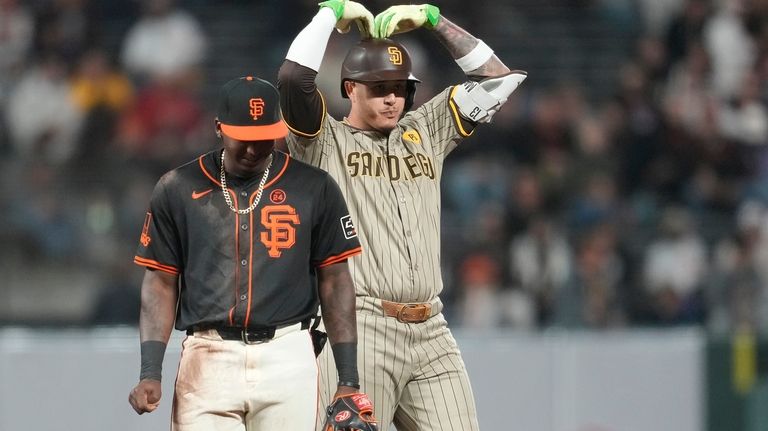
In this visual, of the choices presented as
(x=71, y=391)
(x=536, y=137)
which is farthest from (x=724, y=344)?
(x=71, y=391)

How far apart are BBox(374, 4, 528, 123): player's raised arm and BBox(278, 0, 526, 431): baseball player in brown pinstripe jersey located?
1.0 inches

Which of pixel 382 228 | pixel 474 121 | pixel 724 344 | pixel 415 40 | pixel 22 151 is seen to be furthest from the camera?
pixel 415 40

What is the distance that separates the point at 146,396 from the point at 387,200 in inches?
51.3

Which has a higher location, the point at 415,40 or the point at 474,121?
the point at 415,40

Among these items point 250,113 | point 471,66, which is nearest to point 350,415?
point 250,113

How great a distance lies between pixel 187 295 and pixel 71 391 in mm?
4424

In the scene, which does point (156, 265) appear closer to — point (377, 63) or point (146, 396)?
point (146, 396)

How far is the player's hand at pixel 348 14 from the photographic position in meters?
5.57

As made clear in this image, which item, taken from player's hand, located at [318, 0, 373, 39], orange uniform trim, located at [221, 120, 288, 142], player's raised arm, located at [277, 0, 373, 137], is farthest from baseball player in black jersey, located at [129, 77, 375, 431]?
player's hand, located at [318, 0, 373, 39]

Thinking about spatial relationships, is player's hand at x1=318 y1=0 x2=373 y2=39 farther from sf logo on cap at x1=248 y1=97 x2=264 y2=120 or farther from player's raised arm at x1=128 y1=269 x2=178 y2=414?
player's raised arm at x1=128 y1=269 x2=178 y2=414

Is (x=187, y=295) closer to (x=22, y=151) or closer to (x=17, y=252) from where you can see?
(x=17, y=252)

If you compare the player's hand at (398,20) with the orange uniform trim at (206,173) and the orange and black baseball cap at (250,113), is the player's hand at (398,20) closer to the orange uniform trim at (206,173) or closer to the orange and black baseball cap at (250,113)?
the orange and black baseball cap at (250,113)

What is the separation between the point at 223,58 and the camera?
13.5 m

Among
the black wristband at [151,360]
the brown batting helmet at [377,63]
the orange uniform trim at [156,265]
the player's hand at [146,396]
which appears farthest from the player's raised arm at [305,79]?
the player's hand at [146,396]
